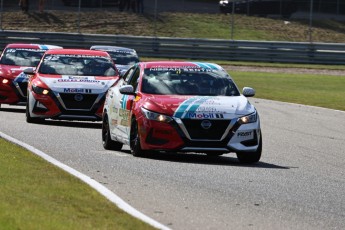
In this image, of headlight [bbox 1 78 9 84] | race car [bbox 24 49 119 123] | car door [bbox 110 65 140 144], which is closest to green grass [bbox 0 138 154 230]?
car door [bbox 110 65 140 144]

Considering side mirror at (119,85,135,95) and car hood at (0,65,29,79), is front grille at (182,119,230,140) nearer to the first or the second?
side mirror at (119,85,135,95)

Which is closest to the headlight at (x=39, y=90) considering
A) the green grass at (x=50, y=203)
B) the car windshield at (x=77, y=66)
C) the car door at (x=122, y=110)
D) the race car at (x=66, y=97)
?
the race car at (x=66, y=97)

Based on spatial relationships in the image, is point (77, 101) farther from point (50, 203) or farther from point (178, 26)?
point (178, 26)

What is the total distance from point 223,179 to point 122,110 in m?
3.87

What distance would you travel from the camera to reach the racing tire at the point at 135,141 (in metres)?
16.1

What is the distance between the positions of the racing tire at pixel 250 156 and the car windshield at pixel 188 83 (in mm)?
1091

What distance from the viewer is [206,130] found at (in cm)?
1571

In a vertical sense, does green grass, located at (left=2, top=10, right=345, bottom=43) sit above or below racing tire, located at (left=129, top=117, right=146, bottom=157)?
below

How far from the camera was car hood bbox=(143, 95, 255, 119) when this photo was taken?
15.7 metres

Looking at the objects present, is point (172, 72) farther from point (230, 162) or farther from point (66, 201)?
point (66, 201)

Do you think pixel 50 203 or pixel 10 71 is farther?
pixel 10 71

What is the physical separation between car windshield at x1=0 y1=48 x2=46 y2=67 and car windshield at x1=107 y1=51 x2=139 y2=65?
554 centimetres

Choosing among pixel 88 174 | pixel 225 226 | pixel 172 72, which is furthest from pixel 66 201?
pixel 172 72

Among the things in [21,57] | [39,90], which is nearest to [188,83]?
[39,90]
